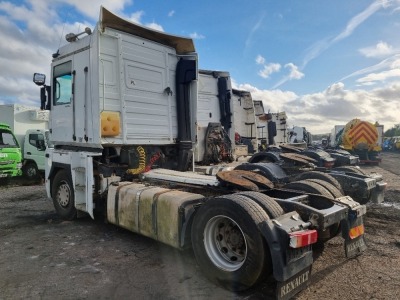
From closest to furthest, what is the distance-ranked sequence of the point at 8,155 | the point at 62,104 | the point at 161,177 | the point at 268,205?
the point at 268,205 → the point at 161,177 → the point at 62,104 → the point at 8,155

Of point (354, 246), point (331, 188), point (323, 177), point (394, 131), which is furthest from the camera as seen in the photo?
point (394, 131)

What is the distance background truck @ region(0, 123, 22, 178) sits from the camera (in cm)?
1264

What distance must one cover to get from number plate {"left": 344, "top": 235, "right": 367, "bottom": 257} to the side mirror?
20.0ft

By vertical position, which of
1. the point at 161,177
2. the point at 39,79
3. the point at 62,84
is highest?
A: the point at 39,79

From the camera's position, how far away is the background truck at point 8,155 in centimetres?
1264

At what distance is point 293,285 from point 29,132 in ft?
47.3

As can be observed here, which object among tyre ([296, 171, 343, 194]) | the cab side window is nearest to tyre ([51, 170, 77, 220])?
the cab side window

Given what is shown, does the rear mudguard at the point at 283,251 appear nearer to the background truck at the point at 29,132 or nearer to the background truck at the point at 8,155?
the background truck at the point at 8,155

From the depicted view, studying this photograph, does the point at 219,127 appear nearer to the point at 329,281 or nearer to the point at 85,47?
the point at 85,47

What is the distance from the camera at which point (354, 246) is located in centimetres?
379

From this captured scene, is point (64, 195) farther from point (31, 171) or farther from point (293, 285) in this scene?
point (31, 171)

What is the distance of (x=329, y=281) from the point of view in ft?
12.2

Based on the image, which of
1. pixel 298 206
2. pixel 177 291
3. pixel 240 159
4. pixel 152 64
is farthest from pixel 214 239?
pixel 240 159

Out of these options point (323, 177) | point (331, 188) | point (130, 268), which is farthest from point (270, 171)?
point (130, 268)
